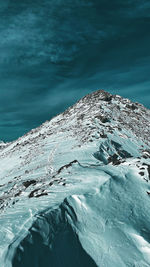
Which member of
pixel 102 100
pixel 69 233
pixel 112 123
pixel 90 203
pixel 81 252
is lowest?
pixel 81 252

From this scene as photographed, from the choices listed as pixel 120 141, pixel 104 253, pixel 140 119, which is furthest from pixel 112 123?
pixel 104 253

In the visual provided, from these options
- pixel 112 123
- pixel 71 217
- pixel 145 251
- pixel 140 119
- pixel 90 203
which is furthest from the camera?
pixel 140 119

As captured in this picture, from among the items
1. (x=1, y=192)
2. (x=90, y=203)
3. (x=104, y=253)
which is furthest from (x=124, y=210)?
(x=1, y=192)

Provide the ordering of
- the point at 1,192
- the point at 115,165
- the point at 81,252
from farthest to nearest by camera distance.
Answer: the point at 1,192 → the point at 115,165 → the point at 81,252

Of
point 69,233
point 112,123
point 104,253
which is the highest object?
point 112,123

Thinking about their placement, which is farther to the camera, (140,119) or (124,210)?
(140,119)

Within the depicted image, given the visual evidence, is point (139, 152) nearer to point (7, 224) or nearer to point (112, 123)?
point (112, 123)

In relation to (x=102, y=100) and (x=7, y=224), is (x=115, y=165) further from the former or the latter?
(x=102, y=100)

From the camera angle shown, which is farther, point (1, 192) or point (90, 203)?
point (1, 192)

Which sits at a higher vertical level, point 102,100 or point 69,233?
point 102,100
